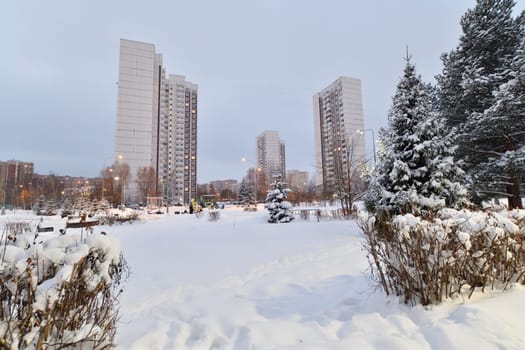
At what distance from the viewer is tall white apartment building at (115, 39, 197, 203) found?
66062 millimetres

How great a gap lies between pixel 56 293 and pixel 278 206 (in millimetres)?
15689

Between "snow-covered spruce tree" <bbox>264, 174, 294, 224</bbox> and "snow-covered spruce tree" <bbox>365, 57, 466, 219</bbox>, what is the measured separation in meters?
7.45

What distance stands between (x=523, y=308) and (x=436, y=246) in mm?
893

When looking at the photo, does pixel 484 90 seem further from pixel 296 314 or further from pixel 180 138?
pixel 180 138

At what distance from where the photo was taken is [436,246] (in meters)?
2.93

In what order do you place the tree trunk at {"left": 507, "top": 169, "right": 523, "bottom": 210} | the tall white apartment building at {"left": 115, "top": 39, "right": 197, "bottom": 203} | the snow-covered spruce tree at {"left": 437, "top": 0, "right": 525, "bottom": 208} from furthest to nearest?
1. the tall white apartment building at {"left": 115, "top": 39, "right": 197, "bottom": 203}
2. the snow-covered spruce tree at {"left": 437, "top": 0, "right": 525, "bottom": 208}
3. the tree trunk at {"left": 507, "top": 169, "right": 523, "bottom": 210}

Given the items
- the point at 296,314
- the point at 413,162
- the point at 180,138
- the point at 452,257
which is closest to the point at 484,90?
the point at 413,162

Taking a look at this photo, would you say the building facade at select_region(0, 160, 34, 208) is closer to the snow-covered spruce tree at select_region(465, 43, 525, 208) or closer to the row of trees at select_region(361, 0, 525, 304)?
the row of trees at select_region(361, 0, 525, 304)

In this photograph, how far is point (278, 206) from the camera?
1723cm

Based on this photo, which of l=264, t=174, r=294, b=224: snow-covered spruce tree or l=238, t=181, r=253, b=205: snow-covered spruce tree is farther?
l=238, t=181, r=253, b=205: snow-covered spruce tree

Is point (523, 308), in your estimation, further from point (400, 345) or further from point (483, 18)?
point (483, 18)

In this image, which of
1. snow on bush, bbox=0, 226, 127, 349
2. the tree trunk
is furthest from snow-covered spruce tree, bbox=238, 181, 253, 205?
snow on bush, bbox=0, 226, 127, 349

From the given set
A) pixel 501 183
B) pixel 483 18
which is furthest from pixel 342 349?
pixel 483 18

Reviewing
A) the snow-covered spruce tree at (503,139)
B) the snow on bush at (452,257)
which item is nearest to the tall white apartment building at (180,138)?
the snow-covered spruce tree at (503,139)
